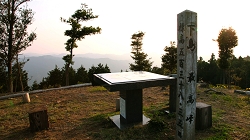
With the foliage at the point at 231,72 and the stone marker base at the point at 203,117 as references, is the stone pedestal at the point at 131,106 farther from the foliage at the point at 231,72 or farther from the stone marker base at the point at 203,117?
the foliage at the point at 231,72

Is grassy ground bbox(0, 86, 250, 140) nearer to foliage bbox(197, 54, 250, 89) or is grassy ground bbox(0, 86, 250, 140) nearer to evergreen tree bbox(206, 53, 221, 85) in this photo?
foliage bbox(197, 54, 250, 89)

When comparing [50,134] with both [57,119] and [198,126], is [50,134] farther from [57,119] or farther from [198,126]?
[198,126]

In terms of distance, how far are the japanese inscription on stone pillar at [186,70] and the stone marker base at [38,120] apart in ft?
12.1

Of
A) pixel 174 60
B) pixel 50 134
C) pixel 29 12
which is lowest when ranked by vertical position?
pixel 50 134

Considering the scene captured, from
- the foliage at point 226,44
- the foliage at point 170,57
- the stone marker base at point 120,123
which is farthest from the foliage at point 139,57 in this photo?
the stone marker base at point 120,123

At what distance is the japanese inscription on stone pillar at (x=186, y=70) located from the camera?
129 inches

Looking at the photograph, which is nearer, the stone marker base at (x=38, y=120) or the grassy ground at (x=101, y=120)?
the grassy ground at (x=101, y=120)

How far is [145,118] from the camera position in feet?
17.5

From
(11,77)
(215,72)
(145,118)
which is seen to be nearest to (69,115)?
(145,118)

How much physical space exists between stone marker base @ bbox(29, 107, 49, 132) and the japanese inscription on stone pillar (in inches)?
145

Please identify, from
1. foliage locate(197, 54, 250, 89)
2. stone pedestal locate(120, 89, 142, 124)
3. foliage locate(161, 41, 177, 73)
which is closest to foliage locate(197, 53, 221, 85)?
foliage locate(197, 54, 250, 89)

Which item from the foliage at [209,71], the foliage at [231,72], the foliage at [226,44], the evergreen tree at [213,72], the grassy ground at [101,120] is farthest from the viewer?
the foliage at [209,71]

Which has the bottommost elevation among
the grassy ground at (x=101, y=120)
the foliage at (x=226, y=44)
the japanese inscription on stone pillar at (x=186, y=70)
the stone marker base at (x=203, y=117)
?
the grassy ground at (x=101, y=120)

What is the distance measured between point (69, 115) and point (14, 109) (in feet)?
8.84
